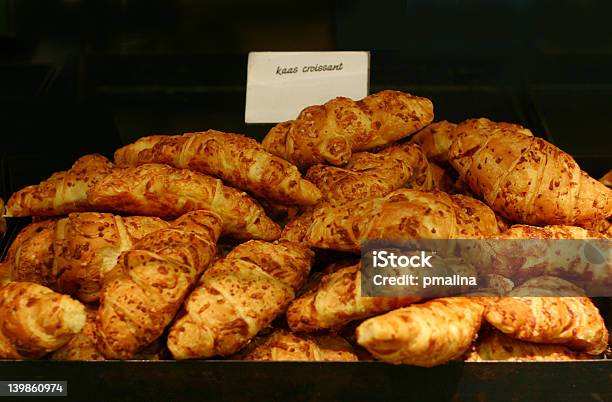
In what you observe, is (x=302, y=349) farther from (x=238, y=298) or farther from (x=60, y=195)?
(x=60, y=195)

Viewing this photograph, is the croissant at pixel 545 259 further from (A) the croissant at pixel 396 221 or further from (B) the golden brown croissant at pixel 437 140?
(B) the golden brown croissant at pixel 437 140

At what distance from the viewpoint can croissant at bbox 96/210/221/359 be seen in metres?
1.31

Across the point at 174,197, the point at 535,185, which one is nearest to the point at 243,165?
the point at 174,197

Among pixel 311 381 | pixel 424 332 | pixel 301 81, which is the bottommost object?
pixel 311 381

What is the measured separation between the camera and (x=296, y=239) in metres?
1.54

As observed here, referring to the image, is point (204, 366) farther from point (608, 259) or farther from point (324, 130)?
point (608, 259)

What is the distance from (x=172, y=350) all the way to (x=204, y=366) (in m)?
0.06

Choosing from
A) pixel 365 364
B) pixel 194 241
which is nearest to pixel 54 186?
pixel 194 241

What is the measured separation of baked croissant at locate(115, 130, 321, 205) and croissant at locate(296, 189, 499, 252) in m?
0.07

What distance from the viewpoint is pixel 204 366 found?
129 cm

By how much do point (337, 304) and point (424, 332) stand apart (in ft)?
0.62

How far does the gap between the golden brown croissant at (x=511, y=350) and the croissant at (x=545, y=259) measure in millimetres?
118

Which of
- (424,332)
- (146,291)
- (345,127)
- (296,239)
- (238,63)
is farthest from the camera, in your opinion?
(238,63)
